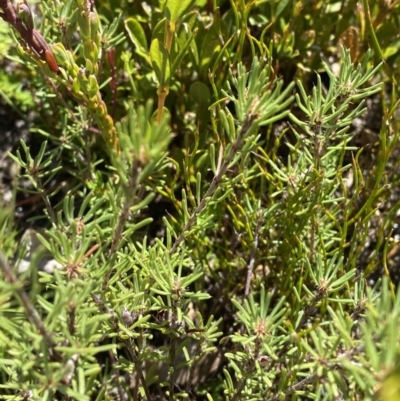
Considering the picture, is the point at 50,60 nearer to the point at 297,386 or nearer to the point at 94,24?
the point at 94,24

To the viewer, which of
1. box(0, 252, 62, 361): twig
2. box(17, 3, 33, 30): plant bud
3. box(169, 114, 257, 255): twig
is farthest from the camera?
box(17, 3, 33, 30): plant bud

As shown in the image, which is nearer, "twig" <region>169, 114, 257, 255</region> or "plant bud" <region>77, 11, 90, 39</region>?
"twig" <region>169, 114, 257, 255</region>

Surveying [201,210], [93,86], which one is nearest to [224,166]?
[201,210]

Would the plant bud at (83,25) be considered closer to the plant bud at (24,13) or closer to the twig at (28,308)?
the plant bud at (24,13)

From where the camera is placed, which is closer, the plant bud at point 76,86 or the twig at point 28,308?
the twig at point 28,308

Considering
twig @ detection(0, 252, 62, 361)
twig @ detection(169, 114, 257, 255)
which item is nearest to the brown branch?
twig @ detection(169, 114, 257, 255)

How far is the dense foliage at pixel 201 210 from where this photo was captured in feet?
2.16

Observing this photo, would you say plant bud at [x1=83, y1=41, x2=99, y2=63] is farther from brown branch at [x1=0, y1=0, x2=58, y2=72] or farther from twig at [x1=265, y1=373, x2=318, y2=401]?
twig at [x1=265, y1=373, x2=318, y2=401]

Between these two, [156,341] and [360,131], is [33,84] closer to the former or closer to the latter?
[156,341]

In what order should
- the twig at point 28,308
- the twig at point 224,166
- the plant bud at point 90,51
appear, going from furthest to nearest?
1. the plant bud at point 90,51
2. the twig at point 224,166
3. the twig at point 28,308

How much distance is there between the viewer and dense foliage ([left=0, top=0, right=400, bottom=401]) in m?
0.66

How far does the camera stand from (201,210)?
856mm

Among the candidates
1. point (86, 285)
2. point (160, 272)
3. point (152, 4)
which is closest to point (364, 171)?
point (152, 4)

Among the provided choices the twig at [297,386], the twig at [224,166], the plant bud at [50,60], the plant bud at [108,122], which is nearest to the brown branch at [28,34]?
the plant bud at [50,60]
